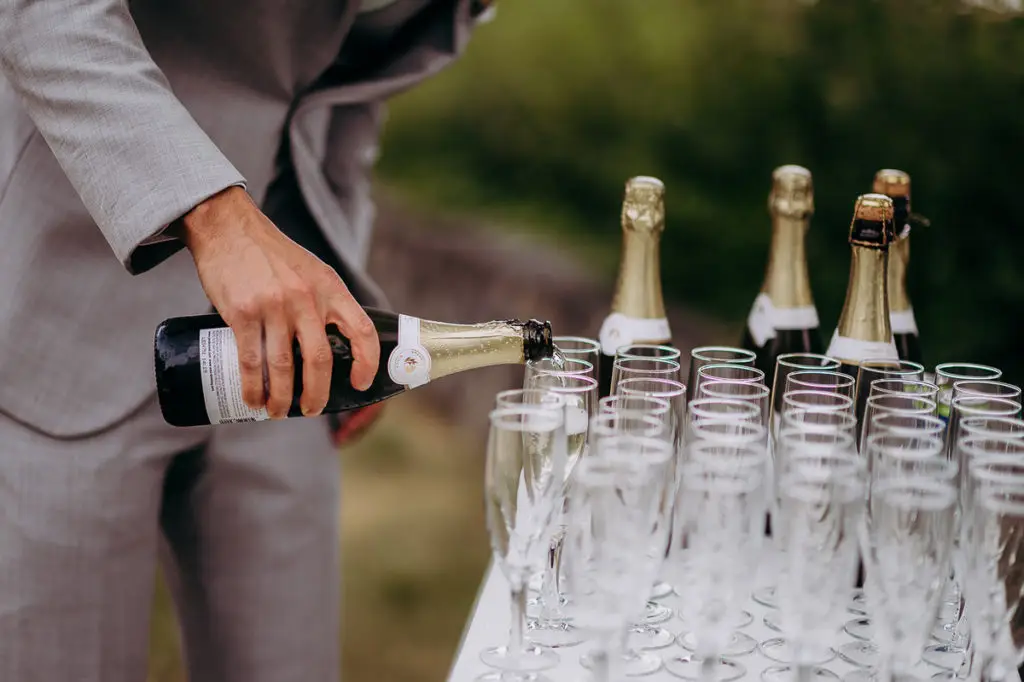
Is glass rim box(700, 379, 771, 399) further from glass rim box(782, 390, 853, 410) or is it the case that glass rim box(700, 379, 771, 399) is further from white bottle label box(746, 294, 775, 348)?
white bottle label box(746, 294, 775, 348)

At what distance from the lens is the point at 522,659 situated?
91 cm

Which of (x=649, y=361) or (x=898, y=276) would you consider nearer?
(x=649, y=361)

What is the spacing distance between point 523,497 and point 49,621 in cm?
70

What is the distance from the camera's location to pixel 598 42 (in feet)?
8.48

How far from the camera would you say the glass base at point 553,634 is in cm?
95

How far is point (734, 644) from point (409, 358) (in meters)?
0.44

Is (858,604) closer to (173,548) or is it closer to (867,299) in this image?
(867,299)

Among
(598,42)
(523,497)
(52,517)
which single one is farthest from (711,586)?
(598,42)

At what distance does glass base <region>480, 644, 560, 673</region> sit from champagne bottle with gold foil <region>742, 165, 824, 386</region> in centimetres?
50

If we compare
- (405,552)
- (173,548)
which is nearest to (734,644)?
(173,548)

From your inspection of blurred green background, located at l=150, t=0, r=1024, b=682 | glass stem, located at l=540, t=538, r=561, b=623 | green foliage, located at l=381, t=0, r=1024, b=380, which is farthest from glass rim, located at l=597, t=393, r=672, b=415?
green foliage, located at l=381, t=0, r=1024, b=380

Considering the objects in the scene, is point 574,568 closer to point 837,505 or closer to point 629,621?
point 629,621

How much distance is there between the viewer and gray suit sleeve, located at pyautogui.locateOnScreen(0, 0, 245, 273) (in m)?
0.97

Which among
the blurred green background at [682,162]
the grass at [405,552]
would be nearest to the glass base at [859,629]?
the blurred green background at [682,162]
